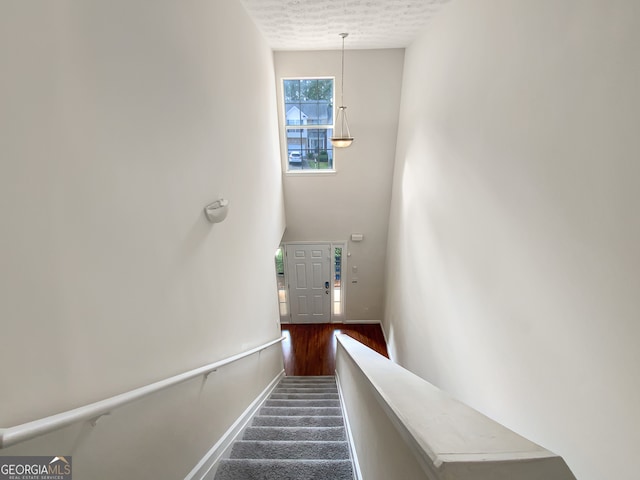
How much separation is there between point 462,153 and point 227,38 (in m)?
2.06

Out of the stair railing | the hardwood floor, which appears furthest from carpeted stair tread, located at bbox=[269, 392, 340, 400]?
the stair railing

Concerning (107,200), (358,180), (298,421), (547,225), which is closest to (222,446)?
(298,421)

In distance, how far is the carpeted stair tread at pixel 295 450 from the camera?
201 centimetres

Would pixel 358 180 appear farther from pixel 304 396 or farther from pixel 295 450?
pixel 295 450

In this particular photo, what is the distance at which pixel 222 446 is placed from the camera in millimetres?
2012

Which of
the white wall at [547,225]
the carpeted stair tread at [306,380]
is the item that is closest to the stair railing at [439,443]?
the white wall at [547,225]

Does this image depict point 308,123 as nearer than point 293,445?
No

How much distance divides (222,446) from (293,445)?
45cm

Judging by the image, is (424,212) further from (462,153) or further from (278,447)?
(278,447)

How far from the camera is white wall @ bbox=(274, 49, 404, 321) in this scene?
4.83m

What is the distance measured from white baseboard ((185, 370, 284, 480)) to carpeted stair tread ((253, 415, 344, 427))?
0.37ft

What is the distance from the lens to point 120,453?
1133 millimetres

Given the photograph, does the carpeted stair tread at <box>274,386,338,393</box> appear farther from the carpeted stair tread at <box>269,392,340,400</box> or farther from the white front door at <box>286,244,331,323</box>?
the white front door at <box>286,244,331,323</box>

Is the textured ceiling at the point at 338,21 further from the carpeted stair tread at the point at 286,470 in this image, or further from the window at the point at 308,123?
the carpeted stair tread at the point at 286,470
